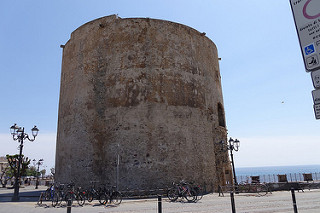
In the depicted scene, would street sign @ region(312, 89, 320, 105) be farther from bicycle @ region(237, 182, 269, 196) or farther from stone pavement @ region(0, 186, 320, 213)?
bicycle @ region(237, 182, 269, 196)

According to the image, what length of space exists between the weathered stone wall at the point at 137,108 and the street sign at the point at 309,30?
11446 millimetres

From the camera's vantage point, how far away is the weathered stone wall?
44.8ft

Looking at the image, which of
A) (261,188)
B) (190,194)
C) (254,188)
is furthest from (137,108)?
(261,188)

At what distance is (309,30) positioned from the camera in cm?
269

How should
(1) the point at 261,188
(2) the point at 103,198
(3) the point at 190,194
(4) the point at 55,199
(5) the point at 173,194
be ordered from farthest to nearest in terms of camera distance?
(1) the point at 261,188 → (5) the point at 173,194 → (3) the point at 190,194 → (2) the point at 103,198 → (4) the point at 55,199

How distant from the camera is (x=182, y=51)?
1606 cm

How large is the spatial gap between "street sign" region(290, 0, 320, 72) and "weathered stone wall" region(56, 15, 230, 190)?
11.4 meters

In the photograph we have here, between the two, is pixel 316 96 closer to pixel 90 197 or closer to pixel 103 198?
pixel 103 198

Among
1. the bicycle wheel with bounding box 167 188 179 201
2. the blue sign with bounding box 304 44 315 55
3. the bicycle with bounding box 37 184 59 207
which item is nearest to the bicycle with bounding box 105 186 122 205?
the bicycle with bounding box 37 184 59 207

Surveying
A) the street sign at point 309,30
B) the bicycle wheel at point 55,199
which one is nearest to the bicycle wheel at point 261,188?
the bicycle wheel at point 55,199

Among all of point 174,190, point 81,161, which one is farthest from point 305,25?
point 81,161

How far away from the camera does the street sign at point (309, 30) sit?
2.62m

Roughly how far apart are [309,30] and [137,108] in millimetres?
11845

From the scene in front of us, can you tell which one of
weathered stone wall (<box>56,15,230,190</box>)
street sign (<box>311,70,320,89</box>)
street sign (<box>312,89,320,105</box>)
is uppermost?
weathered stone wall (<box>56,15,230,190</box>)
